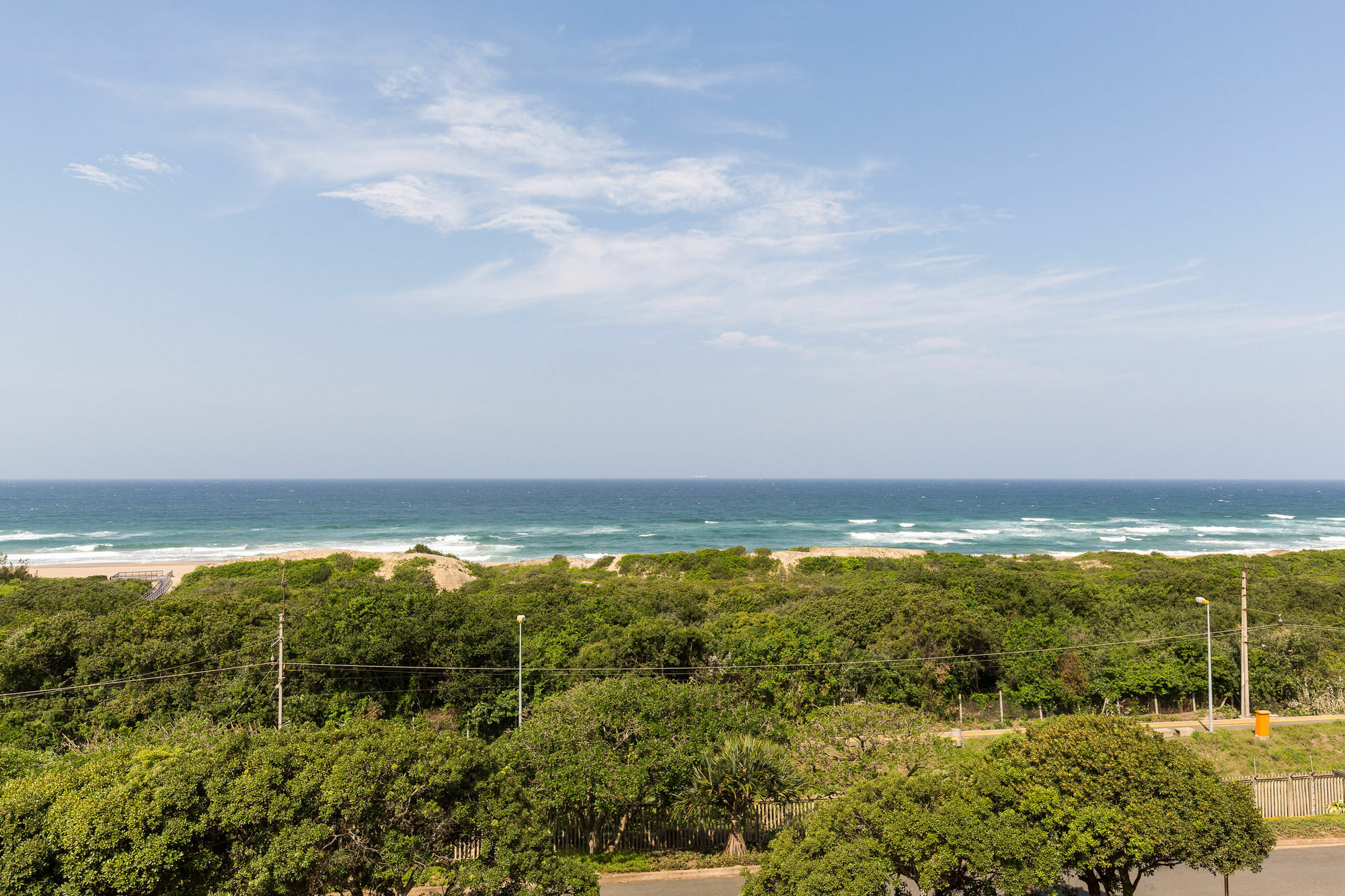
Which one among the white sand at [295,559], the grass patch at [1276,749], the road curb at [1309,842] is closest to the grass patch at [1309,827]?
the road curb at [1309,842]

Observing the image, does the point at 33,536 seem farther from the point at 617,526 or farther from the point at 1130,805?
the point at 1130,805

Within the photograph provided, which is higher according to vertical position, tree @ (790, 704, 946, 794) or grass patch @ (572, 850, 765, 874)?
tree @ (790, 704, 946, 794)

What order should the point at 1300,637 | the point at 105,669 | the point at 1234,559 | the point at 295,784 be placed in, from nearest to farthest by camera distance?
the point at 295,784
the point at 105,669
the point at 1300,637
the point at 1234,559

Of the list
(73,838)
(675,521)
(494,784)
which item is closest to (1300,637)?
(494,784)

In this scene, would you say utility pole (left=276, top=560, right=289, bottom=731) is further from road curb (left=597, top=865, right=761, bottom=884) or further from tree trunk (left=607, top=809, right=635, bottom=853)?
road curb (left=597, top=865, right=761, bottom=884)

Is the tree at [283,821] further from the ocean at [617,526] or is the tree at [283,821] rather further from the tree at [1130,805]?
the ocean at [617,526]

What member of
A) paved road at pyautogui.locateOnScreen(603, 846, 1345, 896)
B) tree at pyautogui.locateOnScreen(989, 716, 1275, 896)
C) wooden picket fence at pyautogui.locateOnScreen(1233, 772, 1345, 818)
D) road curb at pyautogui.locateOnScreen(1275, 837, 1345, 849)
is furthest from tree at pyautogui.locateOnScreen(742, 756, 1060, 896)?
wooden picket fence at pyautogui.locateOnScreen(1233, 772, 1345, 818)

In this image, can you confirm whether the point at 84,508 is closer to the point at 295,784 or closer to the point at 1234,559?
the point at 295,784
